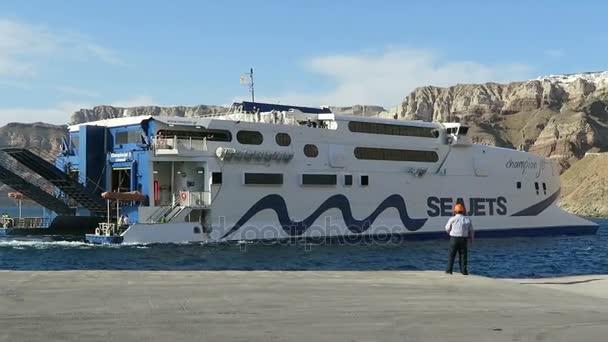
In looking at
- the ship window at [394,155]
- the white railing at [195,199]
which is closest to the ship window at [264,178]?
the white railing at [195,199]

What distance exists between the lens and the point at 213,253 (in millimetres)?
27000

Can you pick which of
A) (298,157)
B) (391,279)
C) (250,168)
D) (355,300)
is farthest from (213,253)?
(355,300)

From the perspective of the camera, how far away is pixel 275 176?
105 feet

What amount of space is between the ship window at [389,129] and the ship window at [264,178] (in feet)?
15.3

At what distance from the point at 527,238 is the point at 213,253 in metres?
20.3

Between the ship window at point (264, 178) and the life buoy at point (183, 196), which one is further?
the ship window at point (264, 178)

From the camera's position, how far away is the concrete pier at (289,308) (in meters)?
7.24

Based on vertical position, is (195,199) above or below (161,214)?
above

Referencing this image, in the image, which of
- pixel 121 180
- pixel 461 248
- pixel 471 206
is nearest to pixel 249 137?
pixel 121 180

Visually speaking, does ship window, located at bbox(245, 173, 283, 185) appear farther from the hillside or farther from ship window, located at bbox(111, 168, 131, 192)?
the hillside

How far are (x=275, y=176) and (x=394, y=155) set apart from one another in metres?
6.89

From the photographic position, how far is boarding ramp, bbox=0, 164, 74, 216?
30.0 meters

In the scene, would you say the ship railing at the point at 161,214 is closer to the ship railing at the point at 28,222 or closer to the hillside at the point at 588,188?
the ship railing at the point at 28,222

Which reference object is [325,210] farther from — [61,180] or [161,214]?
[61,180]
